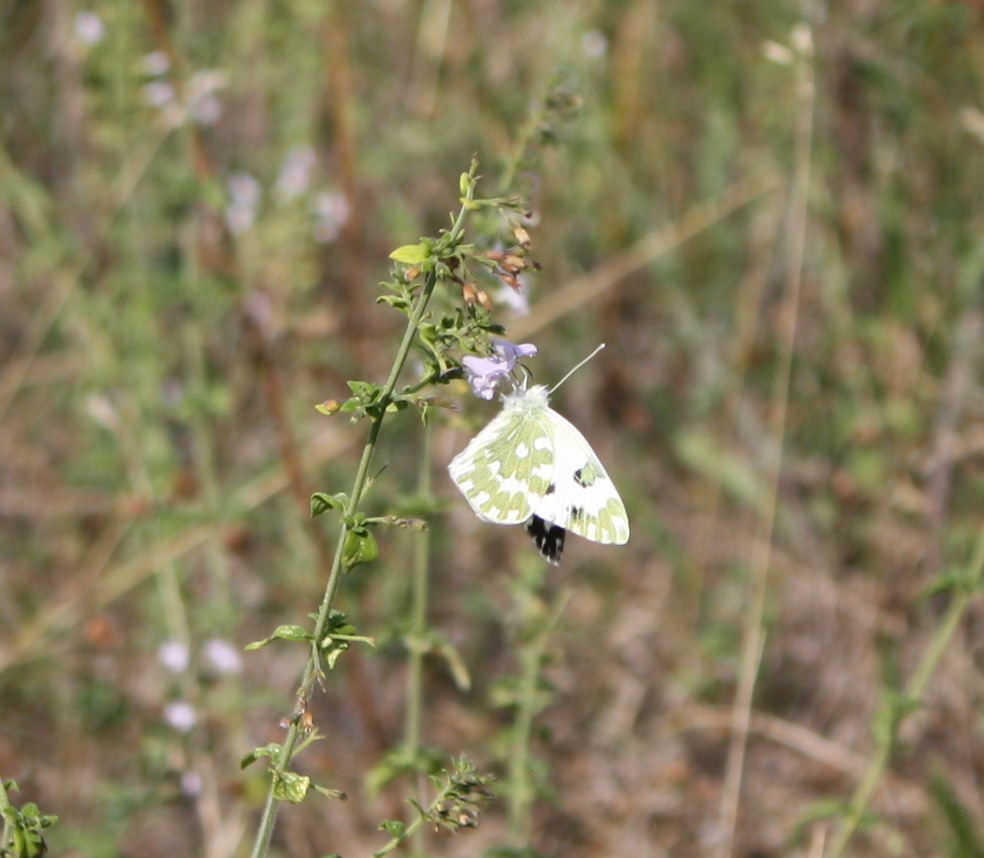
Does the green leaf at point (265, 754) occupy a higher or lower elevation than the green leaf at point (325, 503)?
lower

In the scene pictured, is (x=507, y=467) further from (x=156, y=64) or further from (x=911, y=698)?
(x=156, y=64)

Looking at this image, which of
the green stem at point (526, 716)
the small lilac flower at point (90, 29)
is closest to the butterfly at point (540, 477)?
the green stem at point (526, 716)

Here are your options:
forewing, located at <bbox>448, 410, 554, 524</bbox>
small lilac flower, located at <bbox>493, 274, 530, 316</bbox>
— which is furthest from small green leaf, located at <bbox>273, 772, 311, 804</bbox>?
small lilac flower, located at <bbox>493, 274, 530, 316</bbox>

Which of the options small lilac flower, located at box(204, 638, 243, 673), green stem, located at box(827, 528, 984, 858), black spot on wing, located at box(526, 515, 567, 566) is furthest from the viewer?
small lilac flower, located at box(204, 638, 243, 673)

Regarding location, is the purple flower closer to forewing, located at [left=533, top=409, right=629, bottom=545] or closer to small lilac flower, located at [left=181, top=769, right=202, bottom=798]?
forewing, located at [left=533, top=409, right=629, bottom=545]

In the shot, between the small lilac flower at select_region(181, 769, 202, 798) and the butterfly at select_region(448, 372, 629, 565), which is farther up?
the butterfly at select_region(448, 372, 629, 565)

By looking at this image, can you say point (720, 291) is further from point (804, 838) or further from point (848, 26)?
point (804, 838)

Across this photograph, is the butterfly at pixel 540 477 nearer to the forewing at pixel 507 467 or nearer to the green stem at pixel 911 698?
the forewing at pixel 507 467

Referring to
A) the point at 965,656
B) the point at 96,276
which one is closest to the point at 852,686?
the point at 965,656
